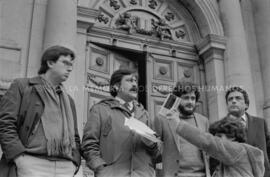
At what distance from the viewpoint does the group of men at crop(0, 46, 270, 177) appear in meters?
3.31

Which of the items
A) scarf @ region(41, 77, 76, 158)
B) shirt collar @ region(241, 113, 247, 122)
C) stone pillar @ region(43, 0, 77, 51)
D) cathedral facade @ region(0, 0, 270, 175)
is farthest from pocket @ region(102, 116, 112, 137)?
stone pillar @ region(43, 0, 77, 51)

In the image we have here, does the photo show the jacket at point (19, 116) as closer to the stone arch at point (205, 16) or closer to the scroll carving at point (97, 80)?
the scroll carving at point (97, 80)

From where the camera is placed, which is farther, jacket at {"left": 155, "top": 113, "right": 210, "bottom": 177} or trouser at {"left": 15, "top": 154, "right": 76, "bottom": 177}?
jacket at {"left": 155, "top": 113, "right": 210, "bottom": 177}

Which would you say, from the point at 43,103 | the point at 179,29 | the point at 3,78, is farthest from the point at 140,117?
the point at 179,29

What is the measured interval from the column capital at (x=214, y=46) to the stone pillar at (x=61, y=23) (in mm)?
2984

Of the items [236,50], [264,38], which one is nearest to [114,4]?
[236,50]

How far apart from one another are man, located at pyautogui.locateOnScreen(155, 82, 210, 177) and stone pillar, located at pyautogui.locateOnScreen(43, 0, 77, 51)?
3.27 m

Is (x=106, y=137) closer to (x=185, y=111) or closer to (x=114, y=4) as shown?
(x=185, y=111)

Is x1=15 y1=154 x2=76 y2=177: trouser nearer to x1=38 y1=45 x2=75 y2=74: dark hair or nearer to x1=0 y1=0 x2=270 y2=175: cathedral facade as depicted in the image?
x1=38 y1=45 x2=75 y2=74: dark hair

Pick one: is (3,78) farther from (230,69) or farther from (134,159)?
(230,69)

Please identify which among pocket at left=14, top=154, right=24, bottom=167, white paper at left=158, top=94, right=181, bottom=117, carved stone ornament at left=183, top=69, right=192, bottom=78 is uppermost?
carved stone ornament at left=183, top=69, right=192, bottom=78

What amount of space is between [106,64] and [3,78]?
6.92ft

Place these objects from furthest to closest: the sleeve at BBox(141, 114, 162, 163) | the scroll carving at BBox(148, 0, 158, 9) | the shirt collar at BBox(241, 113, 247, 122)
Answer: the scroll carving at BBox(148, 0, 158, 9) < the shirt collar at BBox(241, 113, 247, 122) < the sleeve at BBox(141, 114, 162, 163)

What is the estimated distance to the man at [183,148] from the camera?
4.02 m
